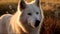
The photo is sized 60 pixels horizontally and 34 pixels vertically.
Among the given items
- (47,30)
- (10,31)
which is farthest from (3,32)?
(47,30)

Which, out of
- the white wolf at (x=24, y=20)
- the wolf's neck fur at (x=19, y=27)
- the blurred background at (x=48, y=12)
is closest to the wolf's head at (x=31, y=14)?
the white wolf at (x=24, y=20)

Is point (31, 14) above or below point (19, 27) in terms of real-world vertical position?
above

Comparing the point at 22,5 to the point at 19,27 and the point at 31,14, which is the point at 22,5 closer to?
the point at 31,14

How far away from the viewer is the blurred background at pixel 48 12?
10.1 meters

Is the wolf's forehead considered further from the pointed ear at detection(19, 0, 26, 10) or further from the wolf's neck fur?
the wolf's neck fur

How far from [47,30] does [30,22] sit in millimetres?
3326

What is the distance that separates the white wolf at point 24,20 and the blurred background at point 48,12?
113 inches

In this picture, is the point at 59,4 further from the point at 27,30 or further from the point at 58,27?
the point at 27,30

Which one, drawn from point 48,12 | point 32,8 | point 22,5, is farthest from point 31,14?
point 48,12

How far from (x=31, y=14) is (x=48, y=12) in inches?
181

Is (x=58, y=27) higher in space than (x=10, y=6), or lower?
lower

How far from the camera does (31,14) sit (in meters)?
6.85

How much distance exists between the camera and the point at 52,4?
12.7m

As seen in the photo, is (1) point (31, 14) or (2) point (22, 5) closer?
(1) point (31, 14)
